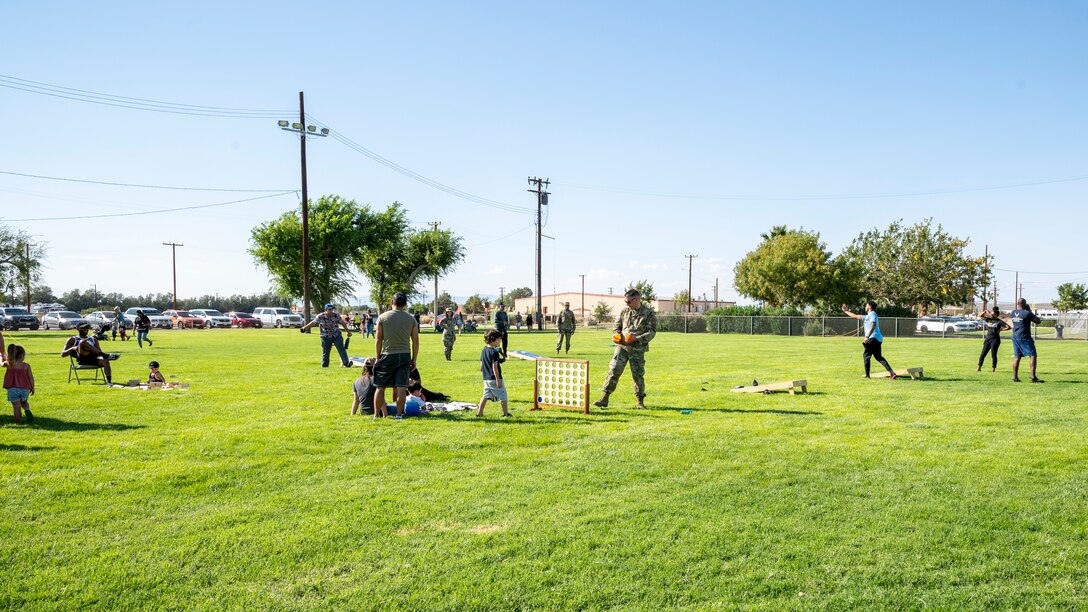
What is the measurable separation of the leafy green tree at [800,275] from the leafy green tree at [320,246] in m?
34.0

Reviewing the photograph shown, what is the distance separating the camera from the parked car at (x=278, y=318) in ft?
186

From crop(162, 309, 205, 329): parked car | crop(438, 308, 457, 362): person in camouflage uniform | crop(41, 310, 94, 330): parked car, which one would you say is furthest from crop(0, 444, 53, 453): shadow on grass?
crop(162, 309, 205, 329): parked car

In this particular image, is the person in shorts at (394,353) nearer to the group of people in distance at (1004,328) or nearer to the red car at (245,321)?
the group of people in distance at (1004,328)

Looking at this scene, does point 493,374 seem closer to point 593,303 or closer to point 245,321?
point 245,321

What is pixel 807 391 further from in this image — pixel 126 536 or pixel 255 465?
pixel 126 536

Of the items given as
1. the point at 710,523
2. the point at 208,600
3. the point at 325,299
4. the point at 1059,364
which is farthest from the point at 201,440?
the point at 325,299

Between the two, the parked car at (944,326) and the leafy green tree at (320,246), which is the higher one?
the leafy green tree at (320,246)

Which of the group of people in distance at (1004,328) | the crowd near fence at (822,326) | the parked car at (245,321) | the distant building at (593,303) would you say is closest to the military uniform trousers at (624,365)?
the group of people in distance at (1004,328)

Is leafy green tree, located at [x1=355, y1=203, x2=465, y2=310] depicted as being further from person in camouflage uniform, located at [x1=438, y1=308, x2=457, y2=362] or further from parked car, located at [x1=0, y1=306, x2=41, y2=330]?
person in camouflage uniform, located at [x1=438, y1=308, x2=457, y2=362]

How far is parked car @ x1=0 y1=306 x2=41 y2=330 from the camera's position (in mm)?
45969

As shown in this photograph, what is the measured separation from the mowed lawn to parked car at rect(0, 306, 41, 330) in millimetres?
45738

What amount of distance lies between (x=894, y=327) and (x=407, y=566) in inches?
1814

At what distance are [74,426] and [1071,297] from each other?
10807 cm

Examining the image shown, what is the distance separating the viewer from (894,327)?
4397cm
